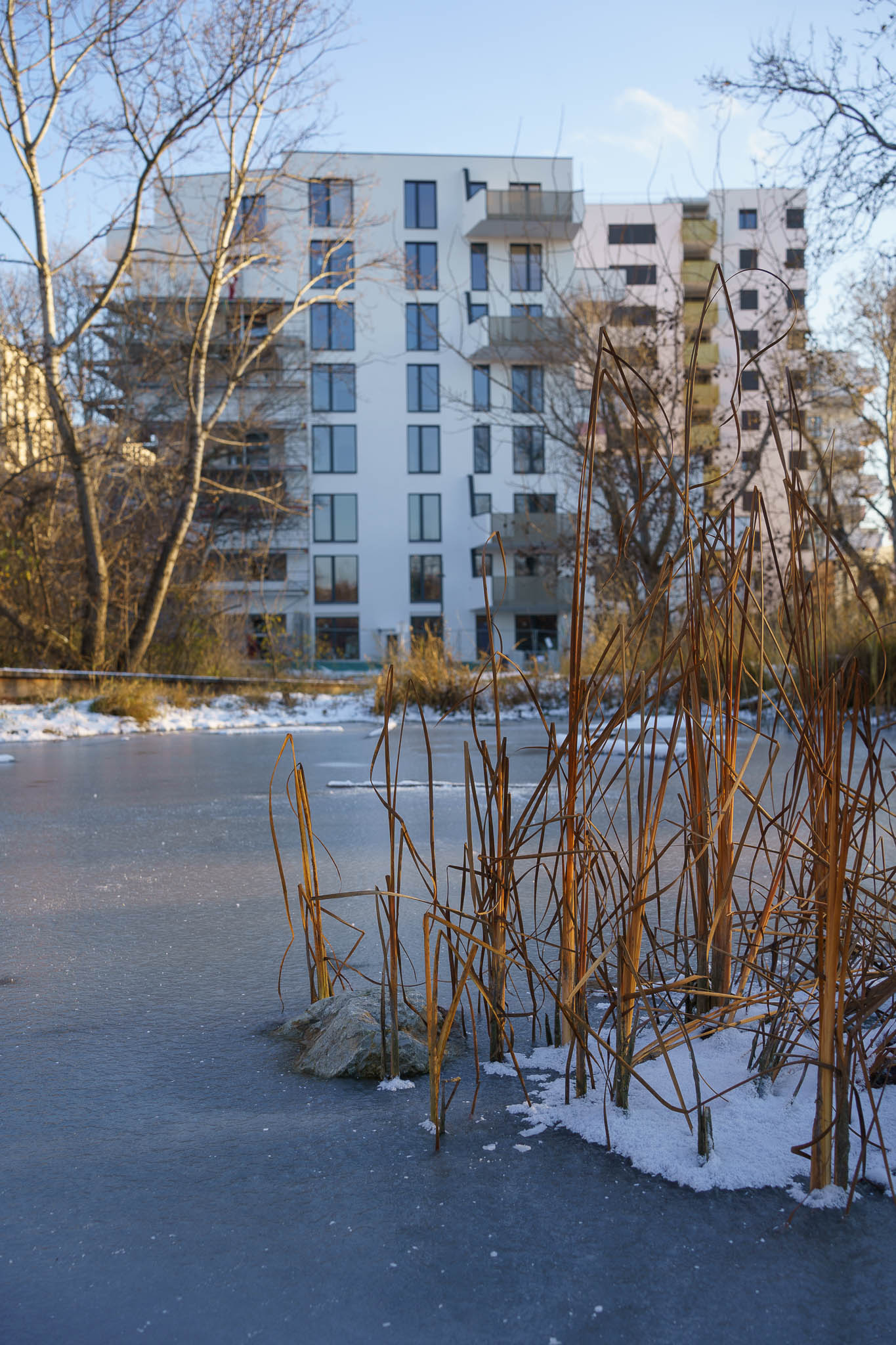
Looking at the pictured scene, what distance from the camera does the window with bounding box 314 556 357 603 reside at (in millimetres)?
29562

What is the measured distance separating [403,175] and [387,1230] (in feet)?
103

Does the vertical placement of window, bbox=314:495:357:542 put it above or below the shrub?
above

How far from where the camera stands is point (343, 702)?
34.9 feet

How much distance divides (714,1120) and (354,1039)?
0.44 m

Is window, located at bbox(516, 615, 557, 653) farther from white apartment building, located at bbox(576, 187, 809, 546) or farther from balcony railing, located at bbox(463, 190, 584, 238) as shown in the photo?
balcony railing, located at bbox(463, 190, 584, 238)

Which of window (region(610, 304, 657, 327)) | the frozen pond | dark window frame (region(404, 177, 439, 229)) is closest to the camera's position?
the frozen pond

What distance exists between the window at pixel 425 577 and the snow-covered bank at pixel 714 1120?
28.5 metres

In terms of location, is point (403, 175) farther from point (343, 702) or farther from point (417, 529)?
point (343, 702)

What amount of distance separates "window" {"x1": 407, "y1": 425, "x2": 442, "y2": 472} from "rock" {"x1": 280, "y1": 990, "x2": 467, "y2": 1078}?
28717mm

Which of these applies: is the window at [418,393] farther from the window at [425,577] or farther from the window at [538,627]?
the window at [538,627]

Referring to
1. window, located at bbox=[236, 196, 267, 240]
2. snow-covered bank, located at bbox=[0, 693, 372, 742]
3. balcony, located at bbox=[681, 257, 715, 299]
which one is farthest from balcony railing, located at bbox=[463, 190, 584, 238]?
snow-covered bank, located at bbox=[0, 693, 372, 742]

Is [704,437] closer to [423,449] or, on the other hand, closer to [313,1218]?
[313,1218]

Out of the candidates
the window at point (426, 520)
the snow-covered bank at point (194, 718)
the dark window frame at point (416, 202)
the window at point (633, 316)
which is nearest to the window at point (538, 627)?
the window at point (426, 520)

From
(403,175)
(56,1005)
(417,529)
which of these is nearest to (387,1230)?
(56,1005)
